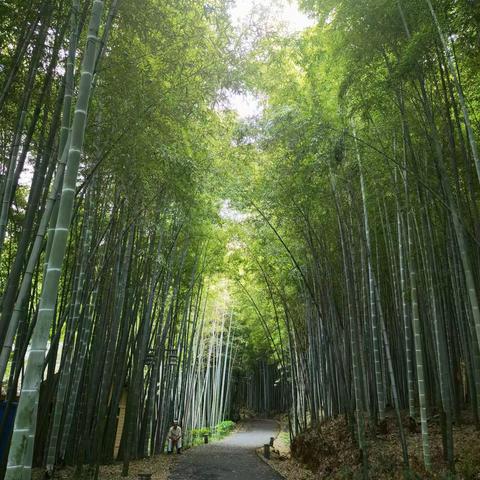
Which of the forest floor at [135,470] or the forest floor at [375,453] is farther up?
the forest floor at [375,453]

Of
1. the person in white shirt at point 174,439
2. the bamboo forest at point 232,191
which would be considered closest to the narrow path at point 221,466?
the bamboo forest at point 232,191

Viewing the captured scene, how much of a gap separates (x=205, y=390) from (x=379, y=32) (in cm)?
1217

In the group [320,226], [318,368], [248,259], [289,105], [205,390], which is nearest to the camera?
[289,105]

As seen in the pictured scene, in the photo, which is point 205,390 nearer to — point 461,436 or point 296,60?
point 461,436

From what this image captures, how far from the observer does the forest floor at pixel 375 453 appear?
11.8 feet

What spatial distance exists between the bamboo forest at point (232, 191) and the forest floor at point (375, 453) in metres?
0.03

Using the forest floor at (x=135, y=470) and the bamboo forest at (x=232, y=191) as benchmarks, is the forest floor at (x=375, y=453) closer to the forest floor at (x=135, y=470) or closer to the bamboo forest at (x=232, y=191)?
the bamboo forest at (x=232, y=191)

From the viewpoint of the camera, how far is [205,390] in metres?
13.4

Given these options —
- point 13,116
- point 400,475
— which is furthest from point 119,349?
point 400,475

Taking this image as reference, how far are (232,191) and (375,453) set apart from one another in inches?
148

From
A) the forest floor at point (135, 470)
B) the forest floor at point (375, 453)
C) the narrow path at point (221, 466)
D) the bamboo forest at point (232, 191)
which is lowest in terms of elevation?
the narrow path at point (221, 466)

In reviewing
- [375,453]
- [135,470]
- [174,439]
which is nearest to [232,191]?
[375,453]

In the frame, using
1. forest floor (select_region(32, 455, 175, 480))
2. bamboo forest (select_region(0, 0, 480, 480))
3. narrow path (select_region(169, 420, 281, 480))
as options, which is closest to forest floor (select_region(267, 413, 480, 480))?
bamboo forest (select_region(0, 0, 480, 480))

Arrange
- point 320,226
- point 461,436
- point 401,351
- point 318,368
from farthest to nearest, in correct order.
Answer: point 318,368
point 401,351
point 320,226
point 461,436
